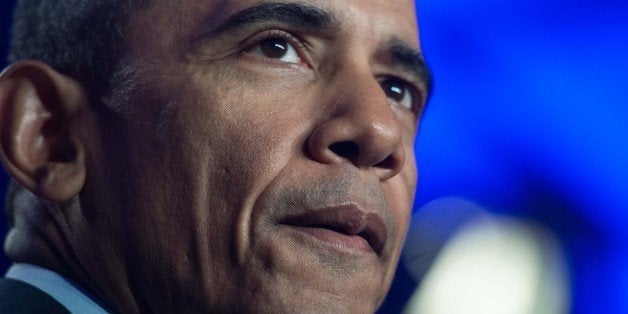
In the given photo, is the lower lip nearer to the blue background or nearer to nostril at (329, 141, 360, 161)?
nostril at (329, 141, 360, 161)

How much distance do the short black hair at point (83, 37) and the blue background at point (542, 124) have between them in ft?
2.13

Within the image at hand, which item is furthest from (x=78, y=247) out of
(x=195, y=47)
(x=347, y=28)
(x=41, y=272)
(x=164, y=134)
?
(x=347, y=28)

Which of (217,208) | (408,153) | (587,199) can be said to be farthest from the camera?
(587,199)

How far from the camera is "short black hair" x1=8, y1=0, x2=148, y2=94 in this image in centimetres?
150

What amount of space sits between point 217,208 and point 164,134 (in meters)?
0.16

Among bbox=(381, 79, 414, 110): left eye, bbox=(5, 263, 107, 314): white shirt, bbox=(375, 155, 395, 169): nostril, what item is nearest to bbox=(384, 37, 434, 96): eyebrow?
bbox=(381, 79, 414, 110): left eye

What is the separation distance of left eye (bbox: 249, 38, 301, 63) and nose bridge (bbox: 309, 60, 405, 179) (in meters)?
0.10

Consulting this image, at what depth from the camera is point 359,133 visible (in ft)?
4.49

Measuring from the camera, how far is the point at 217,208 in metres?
1.35

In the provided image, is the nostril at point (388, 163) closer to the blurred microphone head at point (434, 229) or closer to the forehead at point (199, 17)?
→ the forehead at point (199, 17)

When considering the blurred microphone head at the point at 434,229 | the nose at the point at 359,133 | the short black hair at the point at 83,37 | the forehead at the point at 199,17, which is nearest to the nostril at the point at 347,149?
the nose at the point at 359,133

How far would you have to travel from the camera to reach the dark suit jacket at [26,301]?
4.35 feet

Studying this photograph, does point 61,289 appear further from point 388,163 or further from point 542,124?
point 542,124

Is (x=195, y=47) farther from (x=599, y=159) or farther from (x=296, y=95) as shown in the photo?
(x=599, y=159)
